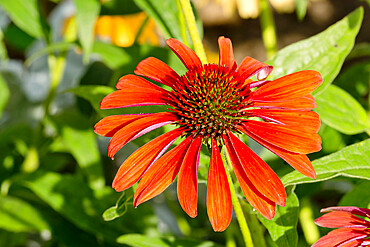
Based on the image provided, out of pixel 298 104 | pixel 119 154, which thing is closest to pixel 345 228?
pixel 298 104

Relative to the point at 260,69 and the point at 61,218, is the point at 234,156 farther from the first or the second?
the point at 61,218

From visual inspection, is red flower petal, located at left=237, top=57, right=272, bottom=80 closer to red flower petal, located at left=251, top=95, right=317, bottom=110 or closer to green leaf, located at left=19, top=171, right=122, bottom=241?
red flower petal, located at left=251, top=95, right=317, bottom=110

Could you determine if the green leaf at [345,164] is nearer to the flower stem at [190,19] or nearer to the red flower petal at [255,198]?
the red flower petal at [255,198]

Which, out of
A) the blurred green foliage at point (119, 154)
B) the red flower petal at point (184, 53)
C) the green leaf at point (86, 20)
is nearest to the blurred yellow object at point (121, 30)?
the blurred green foliage at point (119, 154)

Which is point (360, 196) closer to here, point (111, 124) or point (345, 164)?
point (345, 164)

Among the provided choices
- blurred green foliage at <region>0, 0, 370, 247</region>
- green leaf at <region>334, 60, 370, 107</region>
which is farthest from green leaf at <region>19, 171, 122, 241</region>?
green leaf at <region>334, 60, 370, 107</region>
